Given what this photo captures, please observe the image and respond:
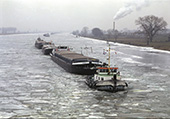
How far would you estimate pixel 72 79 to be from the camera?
34969mm

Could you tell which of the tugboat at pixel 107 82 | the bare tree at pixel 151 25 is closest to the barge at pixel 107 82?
the tugboat at pixel 107 82

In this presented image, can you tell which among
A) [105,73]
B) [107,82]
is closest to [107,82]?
[107,82]

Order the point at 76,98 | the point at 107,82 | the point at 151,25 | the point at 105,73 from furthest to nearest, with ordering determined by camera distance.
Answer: the point at 151,25 → the point at 105,73 → the point at 107,82 → the point at 76,98

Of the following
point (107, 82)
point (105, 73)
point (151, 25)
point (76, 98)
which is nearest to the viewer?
point (76, 98)

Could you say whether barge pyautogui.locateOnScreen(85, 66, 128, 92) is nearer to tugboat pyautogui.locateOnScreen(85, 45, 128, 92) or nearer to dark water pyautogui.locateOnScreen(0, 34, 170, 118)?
tugboat pyautogui.locateOnScreen(85, 45, 128, 92)

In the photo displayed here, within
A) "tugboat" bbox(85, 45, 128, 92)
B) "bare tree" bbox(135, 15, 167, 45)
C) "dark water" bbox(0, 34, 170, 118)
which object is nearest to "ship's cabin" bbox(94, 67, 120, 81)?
"tugboat" bbox(85, 45, 128, 92)

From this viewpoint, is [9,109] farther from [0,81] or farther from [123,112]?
[0,81]

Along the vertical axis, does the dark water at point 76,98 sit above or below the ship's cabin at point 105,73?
below

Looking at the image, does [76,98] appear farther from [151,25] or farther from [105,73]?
[151,25]

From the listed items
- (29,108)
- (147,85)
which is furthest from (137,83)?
(29,108)

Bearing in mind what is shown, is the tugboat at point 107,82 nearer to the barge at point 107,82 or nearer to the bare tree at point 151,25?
the barge at point 107,82

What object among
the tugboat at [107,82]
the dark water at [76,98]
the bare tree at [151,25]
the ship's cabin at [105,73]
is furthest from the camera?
the bare tree at [151,25]

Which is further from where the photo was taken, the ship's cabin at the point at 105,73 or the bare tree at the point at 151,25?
the bare tree at the point at 151,25

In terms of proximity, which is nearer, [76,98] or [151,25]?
[76,98]
